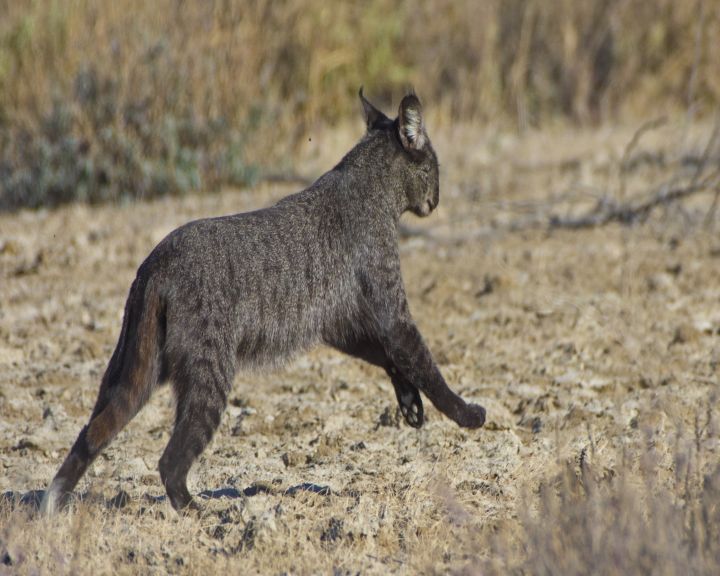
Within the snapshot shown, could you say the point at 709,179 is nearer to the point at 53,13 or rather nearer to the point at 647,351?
the point at 647,351

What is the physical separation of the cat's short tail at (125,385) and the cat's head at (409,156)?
154 centimetres

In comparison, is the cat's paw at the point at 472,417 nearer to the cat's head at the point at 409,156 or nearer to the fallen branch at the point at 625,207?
the cat's head at the point at 409,156

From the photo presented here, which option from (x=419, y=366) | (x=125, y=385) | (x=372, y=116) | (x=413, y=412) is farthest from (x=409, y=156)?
(x=125, y=385)

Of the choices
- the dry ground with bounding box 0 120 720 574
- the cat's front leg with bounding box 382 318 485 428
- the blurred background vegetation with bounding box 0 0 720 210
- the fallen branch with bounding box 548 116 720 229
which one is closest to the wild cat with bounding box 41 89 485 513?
the cat's front leg with bounding box 382 318 485 428

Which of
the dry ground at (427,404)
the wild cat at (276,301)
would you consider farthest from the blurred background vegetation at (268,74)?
the wild cat at (276,301)

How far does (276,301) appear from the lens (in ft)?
16.5

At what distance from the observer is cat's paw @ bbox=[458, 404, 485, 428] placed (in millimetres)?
5379

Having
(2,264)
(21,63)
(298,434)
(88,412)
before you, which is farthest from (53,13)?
(298,434)

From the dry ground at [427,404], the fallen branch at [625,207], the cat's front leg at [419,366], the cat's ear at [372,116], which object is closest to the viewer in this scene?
the dry ground at [427,404]

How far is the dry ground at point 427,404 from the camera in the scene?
430 cm

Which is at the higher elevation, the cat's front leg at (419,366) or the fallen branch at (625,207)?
the fallen branch at (625,207)

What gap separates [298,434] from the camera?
5859 mm

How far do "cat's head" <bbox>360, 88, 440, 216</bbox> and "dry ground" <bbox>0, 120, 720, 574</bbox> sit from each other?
1.18 m

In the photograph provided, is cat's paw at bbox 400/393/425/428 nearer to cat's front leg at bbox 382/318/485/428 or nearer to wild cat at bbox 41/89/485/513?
wild cat at bbox 41/89/485/513
